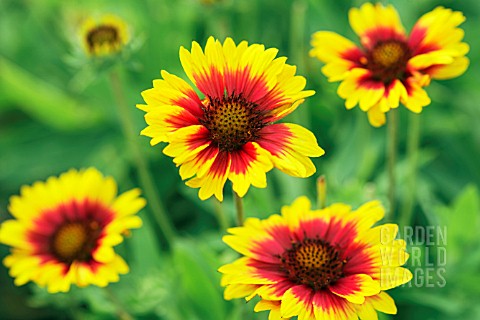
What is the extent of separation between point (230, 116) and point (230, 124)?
11 millimetres

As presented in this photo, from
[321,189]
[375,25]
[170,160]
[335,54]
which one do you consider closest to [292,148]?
[321,189]

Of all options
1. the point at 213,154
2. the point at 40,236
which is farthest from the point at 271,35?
the point at 213,154

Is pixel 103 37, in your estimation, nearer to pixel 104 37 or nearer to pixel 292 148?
pixel 104 37

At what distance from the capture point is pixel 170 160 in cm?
156

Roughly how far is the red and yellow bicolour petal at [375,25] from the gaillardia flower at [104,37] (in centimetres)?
40

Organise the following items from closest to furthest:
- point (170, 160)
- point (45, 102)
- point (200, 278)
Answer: point (200, 278) → point (170, 160) → point (45, 102)

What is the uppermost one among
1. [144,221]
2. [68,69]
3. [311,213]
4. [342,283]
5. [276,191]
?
[68,69]

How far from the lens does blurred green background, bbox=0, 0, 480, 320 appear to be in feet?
3.72

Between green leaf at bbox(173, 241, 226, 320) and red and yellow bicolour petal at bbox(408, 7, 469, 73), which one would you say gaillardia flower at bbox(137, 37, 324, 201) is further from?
green leaf at bbox(173, 241, 226, 320)

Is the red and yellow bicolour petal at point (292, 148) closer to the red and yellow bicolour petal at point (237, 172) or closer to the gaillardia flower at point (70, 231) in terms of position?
the red and yellow bicolour petal at point (237, 172)

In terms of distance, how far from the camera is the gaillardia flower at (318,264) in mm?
709

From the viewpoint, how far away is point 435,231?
1190mm

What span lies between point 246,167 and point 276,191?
745mm

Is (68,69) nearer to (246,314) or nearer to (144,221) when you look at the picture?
(144,221)
